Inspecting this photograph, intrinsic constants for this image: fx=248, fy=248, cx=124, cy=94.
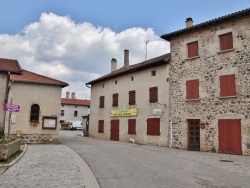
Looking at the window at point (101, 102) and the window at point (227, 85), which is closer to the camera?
the window at point (227, 85)

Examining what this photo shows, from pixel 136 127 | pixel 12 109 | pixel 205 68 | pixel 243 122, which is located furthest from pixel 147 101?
pixel 12 109

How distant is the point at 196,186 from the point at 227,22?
12.1 m

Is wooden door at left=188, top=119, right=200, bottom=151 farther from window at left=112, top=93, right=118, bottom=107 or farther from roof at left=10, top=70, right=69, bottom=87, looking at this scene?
roof at left=10, top=70, right=69, bottom=87

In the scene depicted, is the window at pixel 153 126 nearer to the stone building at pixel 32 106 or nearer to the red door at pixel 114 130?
the red door at pixel 114 130

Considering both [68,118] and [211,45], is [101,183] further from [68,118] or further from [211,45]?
[68,118]

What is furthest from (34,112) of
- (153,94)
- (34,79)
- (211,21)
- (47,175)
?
(211,21)

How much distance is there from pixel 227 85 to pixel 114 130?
1213cm

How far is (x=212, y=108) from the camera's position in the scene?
15508 mm

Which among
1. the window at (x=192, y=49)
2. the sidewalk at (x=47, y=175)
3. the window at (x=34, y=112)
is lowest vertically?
the sidewalk at (x=47, y=175)

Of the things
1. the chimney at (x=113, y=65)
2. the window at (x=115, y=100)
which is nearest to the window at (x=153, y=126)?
the window at (x=115, y=100)

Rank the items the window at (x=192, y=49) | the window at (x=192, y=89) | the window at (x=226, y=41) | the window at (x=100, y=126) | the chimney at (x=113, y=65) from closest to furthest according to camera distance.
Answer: the window at (x=226, y=41), the window at (x=192, y=89), the window at (x=192, y=49), the window at (x=100, y=126), the chimney at (x=113, y=65)

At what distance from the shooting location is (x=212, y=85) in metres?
15.7

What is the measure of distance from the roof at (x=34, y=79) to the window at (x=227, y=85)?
11.4 m

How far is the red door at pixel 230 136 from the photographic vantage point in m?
14.2
